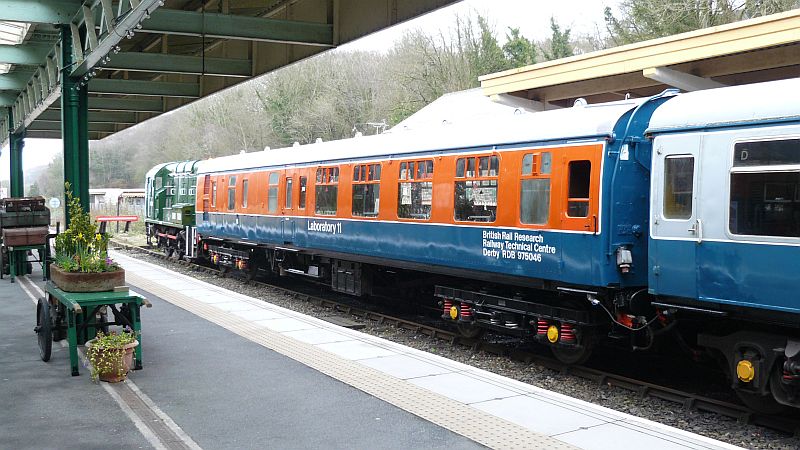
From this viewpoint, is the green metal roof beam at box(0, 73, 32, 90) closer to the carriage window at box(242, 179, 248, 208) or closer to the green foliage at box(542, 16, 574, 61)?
the carriage window at box(242, 179, 248, 208)

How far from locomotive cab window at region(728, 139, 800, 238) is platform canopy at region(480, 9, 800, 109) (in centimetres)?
598

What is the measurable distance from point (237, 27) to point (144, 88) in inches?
251

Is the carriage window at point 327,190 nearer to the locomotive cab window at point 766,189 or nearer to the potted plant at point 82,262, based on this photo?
the potted plant at point 82,262

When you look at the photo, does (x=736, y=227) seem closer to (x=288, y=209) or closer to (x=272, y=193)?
(x=288, y=209)

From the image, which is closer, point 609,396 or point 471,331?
point 609,396

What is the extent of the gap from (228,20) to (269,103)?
44834mm

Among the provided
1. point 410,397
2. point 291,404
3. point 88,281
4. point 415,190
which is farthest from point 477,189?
point 88,281

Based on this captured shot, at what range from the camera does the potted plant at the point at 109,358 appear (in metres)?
7.68

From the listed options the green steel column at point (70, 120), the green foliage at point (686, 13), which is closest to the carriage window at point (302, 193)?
the green steel column at point (70, 120)

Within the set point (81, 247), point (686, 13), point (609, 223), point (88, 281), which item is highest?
point (686, 13)

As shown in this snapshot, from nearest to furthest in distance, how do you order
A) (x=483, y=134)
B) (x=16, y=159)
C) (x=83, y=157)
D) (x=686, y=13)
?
(x=483, y=134), (x=83, y=157), (x=16, y=159), (x=686, y=13)

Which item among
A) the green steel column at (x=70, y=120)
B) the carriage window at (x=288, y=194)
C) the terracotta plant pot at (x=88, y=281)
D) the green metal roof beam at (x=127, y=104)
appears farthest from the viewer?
the green metal roof beam at (x=127, y=104)

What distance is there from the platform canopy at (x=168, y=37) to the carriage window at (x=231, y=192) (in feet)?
9.52

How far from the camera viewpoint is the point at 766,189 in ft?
23.0
